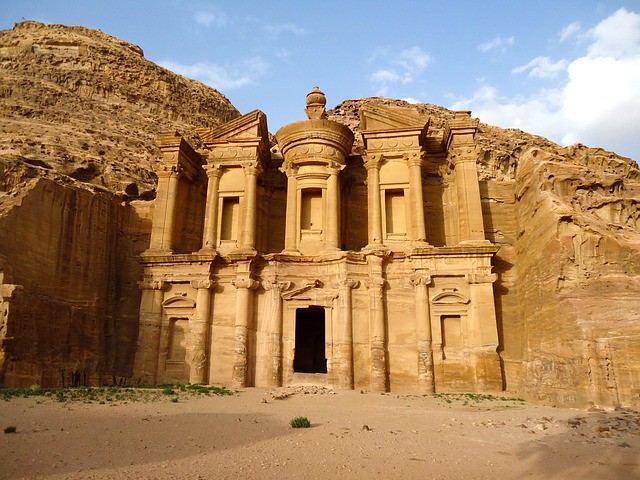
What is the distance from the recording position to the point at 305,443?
874cm

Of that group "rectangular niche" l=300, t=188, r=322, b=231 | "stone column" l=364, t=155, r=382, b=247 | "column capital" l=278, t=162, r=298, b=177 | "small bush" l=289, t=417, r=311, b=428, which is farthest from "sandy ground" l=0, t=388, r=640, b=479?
"column capital" l=278, t=162, r=298, b=177

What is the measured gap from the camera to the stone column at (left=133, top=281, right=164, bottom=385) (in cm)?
2072

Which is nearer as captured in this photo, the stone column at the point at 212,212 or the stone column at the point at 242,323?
the stone column at the point at 242,323

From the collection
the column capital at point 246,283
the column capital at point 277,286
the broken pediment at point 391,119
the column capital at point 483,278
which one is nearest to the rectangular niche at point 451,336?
the column capital at point 483,278

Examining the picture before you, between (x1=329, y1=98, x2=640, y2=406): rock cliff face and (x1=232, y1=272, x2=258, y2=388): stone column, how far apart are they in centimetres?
980

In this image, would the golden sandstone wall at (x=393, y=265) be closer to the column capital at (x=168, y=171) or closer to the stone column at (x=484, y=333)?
the stone column at (x=484, y=333)

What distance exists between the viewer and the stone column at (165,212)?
22.9 meters

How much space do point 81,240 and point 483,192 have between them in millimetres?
Result: 18789

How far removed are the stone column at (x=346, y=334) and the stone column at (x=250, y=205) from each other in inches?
187

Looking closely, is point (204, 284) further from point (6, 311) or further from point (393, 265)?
point (393, 265)

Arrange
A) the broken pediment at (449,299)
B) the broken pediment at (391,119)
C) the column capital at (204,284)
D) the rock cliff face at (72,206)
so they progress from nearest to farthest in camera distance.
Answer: the rock cliff face at (72,206)
the broken pediment at (449,299)
the column capital at (204,284)
the broken pediment at (391,119)

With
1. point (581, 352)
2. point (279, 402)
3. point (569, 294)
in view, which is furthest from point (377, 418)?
point (569, 294)

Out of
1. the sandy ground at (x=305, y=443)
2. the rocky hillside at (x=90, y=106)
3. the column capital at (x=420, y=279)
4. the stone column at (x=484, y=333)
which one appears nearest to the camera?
the sandy ground at (x=305, y=443)

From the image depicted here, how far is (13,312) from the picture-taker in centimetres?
1574
